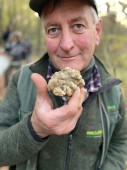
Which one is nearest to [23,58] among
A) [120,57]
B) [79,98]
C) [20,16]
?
[120,57]

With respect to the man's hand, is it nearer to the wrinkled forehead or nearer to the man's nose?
the man's nose

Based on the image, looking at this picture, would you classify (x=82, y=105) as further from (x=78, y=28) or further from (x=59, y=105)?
(x=78, y=28)

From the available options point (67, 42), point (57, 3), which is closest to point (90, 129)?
point (67, 42)

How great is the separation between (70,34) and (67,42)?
2.7 inches

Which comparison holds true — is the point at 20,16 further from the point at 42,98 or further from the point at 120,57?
the point at 42,98

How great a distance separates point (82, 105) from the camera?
2.41 m

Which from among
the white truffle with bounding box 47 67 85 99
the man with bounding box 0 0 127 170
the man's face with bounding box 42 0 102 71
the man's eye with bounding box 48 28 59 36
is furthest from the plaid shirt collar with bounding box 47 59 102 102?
the white truffle with bounding box 47 67 85 99

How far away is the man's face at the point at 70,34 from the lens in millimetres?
2213

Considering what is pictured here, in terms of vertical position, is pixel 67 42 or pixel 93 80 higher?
pixel 67 42

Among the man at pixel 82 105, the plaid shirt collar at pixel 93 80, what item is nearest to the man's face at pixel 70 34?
the man at pixel 82 105

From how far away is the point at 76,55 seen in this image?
7.43 feet

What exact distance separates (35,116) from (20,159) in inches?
14.9

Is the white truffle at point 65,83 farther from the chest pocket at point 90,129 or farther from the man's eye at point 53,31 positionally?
the chest pocket at point 90,129

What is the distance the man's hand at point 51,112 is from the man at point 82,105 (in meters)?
0.21
